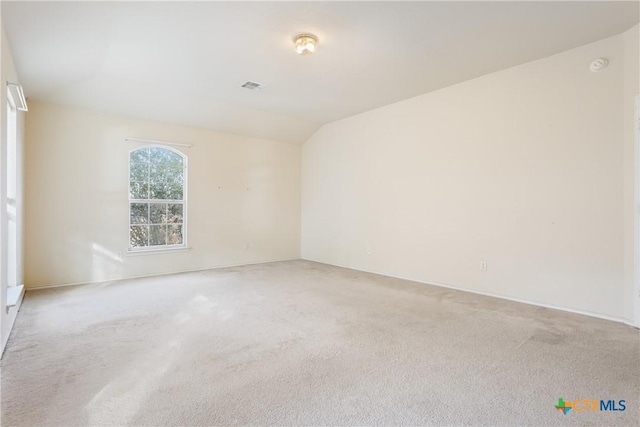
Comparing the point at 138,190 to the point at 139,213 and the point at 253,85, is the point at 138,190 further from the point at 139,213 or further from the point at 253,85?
the point at 253,85

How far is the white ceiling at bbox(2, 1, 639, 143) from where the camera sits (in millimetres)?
2568

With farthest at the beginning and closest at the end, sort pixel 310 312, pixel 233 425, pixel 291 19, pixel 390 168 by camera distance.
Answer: pixel 390 168, pixel 310 312, pixel 291 19, pixel 233 425

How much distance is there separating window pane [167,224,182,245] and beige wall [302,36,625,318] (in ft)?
9.55

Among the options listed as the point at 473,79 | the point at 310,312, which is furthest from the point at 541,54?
the point at 310,312

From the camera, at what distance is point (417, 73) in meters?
3.86

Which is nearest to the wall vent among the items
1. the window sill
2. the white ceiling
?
the white ceiling

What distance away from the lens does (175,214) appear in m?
5.31

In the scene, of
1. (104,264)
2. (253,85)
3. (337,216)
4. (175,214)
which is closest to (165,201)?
(175,214)

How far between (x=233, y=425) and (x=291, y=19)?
2.89 m

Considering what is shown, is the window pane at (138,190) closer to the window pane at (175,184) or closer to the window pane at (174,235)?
the window pane at (175,184)

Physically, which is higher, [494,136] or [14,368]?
[494,136]

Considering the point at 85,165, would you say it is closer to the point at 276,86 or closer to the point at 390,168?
the point at 276,86

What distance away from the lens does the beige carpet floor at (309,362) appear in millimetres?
1637

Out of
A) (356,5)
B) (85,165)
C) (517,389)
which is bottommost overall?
(517,389)
